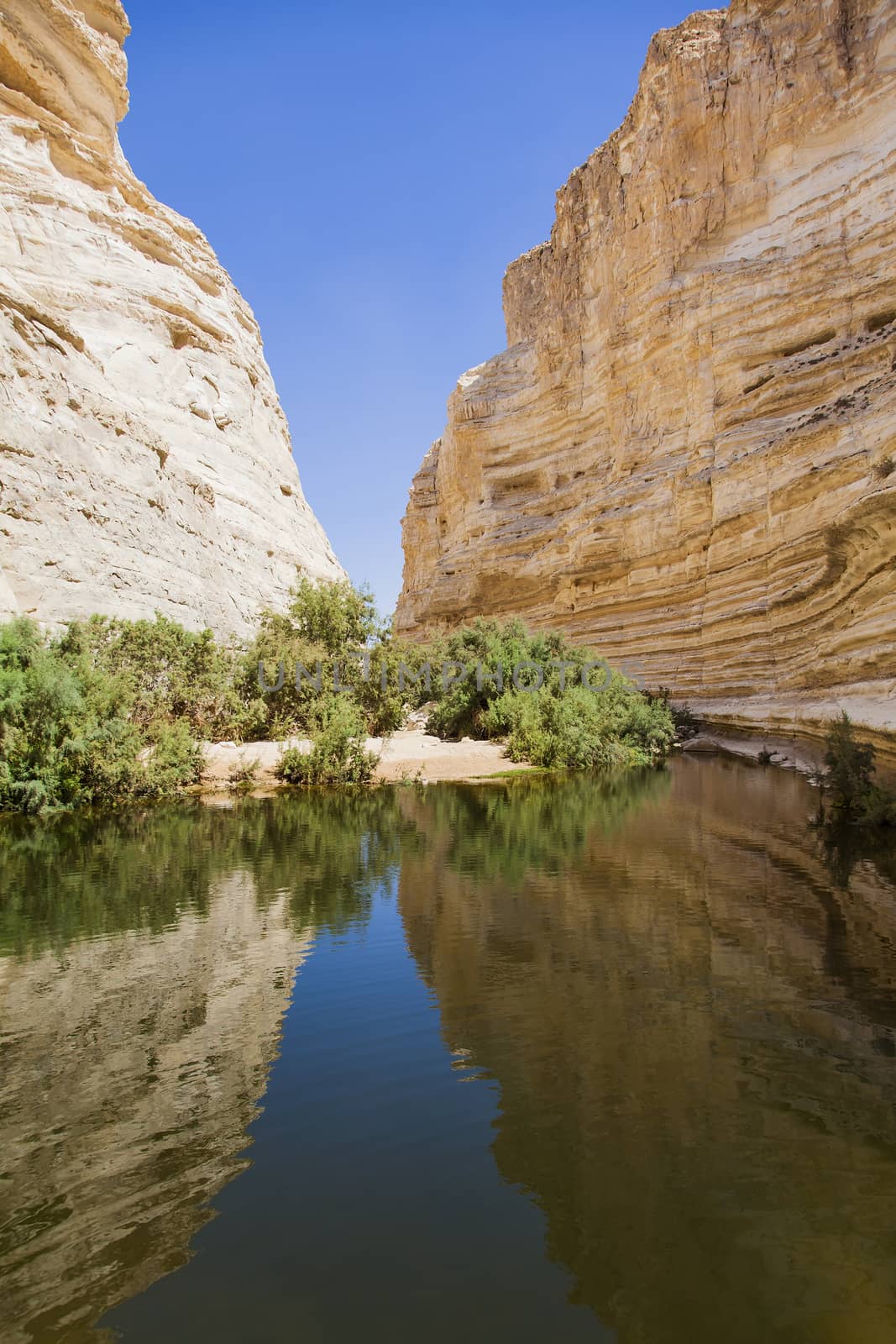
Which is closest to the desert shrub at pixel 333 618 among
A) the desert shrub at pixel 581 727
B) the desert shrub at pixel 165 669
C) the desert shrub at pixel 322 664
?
the desert shrub at pixel 322 664

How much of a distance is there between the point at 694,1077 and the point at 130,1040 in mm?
3134

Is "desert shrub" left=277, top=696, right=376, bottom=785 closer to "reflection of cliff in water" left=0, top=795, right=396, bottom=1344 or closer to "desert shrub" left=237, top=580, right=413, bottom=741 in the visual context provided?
"desert shrub" left=237, top=580, right=413, bottom=741

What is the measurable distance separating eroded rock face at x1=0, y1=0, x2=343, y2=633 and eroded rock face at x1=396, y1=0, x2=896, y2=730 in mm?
13048

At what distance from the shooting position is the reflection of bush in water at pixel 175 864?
281 inches

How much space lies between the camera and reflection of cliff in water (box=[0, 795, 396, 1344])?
2.75 metres

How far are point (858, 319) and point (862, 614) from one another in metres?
13.9

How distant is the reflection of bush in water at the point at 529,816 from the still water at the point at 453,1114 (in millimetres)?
1460

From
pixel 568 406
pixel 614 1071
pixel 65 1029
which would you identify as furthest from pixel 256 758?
pixel 568 406

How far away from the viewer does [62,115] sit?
32.8 meters

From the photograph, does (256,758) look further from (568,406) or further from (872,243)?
(568,406)

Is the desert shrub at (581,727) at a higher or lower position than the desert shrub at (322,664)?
lower

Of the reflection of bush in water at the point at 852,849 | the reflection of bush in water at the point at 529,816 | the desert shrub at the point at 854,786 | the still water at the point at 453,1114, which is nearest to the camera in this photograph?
the still water at the point at 453,1114

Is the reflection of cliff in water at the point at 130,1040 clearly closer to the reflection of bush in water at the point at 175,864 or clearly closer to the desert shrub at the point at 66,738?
the reflection of bush in water at the point at 175,864

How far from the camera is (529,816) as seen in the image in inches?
514
